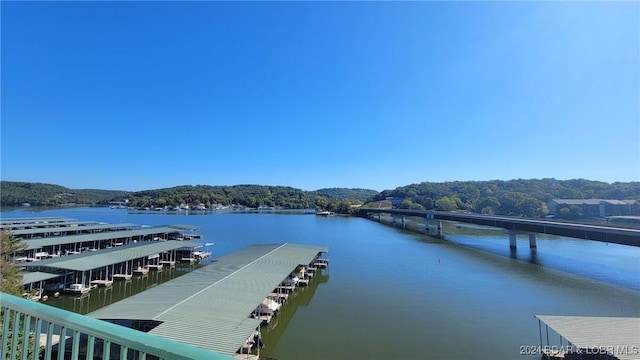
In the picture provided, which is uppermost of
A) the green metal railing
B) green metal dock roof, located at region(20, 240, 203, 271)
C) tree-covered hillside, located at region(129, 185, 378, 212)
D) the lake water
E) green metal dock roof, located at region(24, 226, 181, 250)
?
tree-covered hillside, located at region(129, 185, 378, 212)

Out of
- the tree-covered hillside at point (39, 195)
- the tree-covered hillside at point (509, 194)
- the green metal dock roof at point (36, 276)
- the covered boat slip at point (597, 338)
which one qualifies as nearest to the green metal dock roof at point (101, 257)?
the green metal dock roof at point (36, 276)

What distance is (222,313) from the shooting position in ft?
41.4

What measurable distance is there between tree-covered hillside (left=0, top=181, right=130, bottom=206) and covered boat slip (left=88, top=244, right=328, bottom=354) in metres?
154

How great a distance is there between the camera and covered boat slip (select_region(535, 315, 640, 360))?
9.62 m

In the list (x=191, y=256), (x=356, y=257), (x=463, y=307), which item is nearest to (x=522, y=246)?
(x=356, y=257)

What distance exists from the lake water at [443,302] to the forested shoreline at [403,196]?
51179 millimetres

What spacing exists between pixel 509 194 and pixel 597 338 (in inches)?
3418

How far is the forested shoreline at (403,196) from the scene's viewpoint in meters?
82.4

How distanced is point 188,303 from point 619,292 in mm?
27474

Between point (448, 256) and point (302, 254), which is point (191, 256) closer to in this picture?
point (302, 254)

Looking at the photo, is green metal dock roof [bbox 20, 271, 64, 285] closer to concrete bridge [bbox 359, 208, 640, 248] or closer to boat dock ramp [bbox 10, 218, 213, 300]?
boat dock ramp [bbox 10, 218, 213, 300]

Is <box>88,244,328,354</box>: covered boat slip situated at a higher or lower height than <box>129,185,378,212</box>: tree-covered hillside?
lower

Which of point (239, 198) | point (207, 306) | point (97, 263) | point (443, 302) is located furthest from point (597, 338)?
point (239, 198)

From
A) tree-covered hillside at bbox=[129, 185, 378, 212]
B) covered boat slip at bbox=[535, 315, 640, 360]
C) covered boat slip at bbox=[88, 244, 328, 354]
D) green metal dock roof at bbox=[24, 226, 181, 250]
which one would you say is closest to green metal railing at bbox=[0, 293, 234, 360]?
covered boat slip at bbox=[88, 244, 328, 354]
